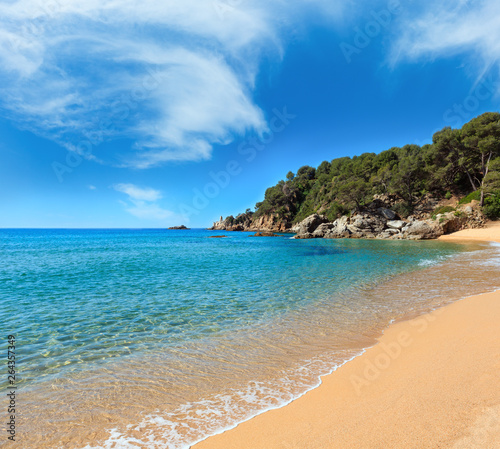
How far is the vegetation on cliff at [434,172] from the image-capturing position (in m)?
52.7

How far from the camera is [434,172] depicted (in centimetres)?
6244

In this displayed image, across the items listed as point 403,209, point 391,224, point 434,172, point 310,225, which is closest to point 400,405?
point 391,224

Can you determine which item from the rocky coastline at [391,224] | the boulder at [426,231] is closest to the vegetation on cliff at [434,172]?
the rocky coastline at [391,224]

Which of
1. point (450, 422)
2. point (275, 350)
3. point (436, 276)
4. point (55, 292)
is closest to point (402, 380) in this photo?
point (450, 422)

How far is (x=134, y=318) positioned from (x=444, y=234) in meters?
58.9

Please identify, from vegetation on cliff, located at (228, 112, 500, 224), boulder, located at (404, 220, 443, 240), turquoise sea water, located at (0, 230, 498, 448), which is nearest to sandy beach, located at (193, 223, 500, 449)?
turquoise sea water, located at (0, 230, 498, 448)

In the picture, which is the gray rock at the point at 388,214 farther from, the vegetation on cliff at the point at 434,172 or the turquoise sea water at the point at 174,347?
the turquoise sea water at the point at 174,347

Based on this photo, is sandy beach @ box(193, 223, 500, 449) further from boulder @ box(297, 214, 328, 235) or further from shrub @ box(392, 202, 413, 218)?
shrub @ box(392, 202, 413, 218)

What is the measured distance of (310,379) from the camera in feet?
17.6

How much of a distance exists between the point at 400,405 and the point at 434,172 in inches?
2917

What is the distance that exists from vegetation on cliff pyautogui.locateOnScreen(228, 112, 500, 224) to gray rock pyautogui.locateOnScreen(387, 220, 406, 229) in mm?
8139

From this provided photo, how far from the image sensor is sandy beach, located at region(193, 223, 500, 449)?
10.8 feet

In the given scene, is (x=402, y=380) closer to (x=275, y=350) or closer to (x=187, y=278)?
(x=275, y=350)

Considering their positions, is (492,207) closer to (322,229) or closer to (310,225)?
(322,229)
